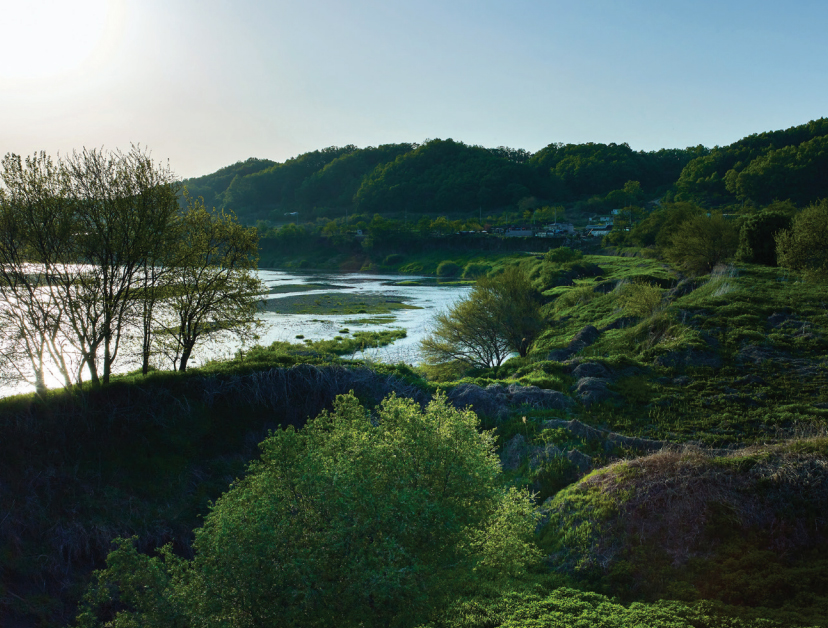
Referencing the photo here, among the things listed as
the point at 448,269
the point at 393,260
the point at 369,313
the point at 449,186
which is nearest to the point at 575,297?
the point at 369,313

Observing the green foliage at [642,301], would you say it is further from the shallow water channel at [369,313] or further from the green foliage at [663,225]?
the green foliage at [663,225]

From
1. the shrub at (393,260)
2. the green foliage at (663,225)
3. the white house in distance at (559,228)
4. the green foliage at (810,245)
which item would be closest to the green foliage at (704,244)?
the green foliage at (663,225)

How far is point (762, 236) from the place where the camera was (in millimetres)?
47500

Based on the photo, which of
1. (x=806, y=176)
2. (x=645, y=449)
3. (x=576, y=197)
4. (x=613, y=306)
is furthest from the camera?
(x=576, y=197)

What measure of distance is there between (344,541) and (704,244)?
2115 inches

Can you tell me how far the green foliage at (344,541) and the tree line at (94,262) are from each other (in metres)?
14.5

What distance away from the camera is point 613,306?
42531mm

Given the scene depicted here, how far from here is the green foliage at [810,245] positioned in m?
35.4

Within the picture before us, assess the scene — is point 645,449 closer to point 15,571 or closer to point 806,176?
point 15,571

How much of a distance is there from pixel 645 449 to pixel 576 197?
7096 inches

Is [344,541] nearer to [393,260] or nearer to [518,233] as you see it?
[393,260]

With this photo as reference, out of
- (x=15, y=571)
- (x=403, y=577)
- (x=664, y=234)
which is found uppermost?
(x=664, y=234)

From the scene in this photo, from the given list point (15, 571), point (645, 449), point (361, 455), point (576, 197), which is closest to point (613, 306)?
point (645, 449)

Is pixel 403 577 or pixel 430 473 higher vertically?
pixel 430 473
